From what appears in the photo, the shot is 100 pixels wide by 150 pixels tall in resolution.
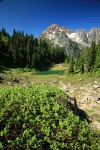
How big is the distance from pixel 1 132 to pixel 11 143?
0.62m

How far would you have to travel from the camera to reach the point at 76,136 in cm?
930

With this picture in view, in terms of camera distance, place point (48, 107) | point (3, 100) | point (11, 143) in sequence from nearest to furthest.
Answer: point (11, 143)
point (3, 100)
point (48, 107)

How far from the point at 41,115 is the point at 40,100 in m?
0.98

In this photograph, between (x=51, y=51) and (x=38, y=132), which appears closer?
(x=38, y=132)

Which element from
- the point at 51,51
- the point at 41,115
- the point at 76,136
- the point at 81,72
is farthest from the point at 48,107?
the point at 51,51

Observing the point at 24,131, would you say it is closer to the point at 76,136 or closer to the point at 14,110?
the point at 14,110

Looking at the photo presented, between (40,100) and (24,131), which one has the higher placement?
(40,100)

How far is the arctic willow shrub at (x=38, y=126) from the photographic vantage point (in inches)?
327

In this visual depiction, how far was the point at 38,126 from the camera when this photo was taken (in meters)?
9.06

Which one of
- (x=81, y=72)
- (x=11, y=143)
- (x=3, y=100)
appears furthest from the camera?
(x=81, y=72)

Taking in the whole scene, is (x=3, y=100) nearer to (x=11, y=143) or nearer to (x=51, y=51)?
(x=11, y=143)

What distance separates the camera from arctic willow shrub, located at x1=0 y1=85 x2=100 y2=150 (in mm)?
8305

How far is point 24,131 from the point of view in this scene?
8352 mm

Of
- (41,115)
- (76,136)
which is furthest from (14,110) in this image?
(76,136)
